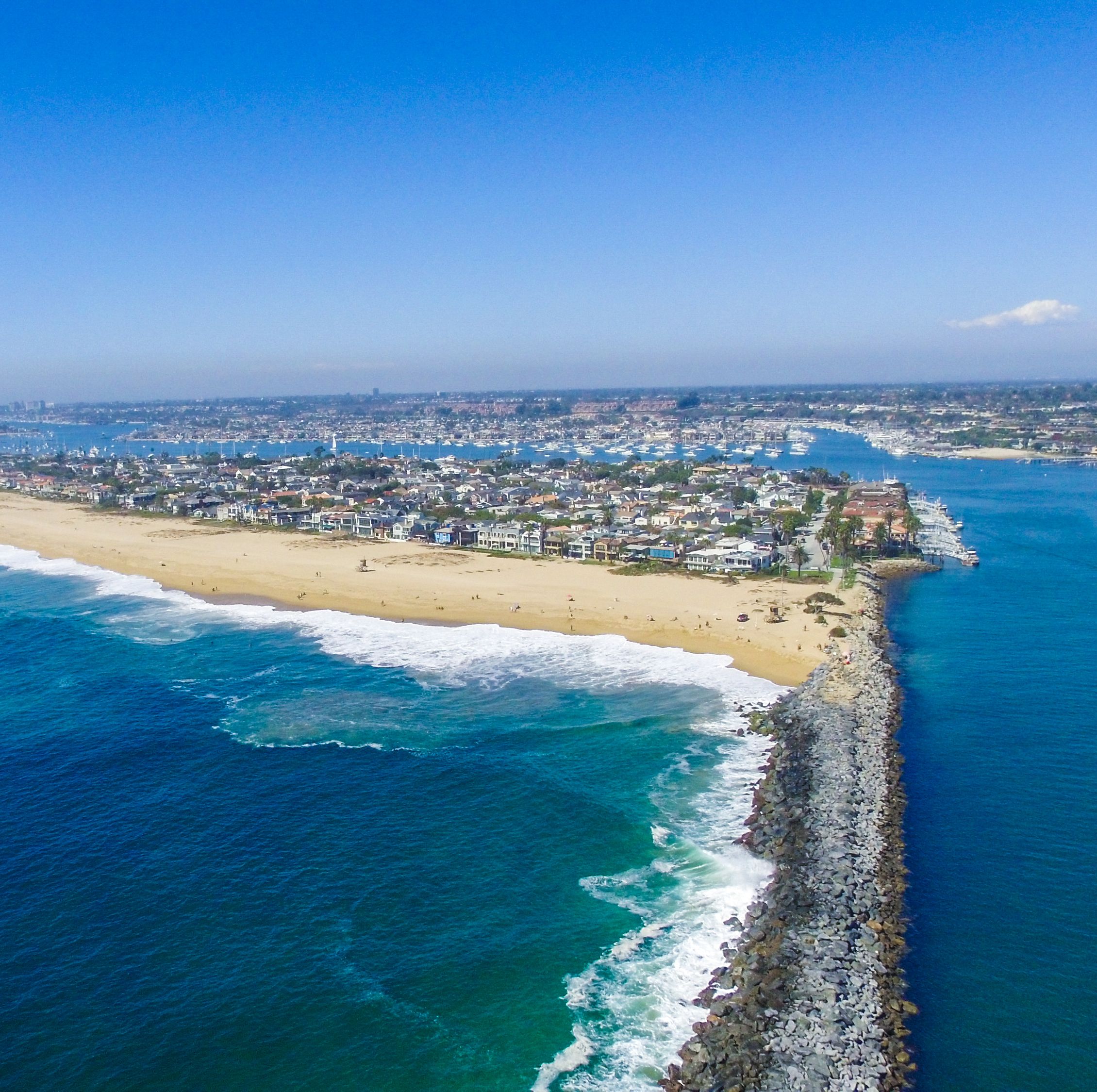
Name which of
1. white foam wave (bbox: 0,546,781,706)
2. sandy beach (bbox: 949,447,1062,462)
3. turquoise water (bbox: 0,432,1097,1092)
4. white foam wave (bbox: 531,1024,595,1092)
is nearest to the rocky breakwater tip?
turquoise water (bbox: 0,432,1097,1092)

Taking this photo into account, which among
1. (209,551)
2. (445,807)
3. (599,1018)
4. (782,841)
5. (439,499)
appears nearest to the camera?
(599,1018)

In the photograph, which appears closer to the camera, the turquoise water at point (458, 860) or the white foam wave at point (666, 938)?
the white foam wave at point (666, 938)

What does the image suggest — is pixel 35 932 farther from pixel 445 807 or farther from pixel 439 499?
pixel 439 499

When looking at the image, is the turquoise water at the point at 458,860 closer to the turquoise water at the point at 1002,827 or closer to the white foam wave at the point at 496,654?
the turquoise water at the point at 1002,827

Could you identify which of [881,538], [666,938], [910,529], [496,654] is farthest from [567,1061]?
[910,529]

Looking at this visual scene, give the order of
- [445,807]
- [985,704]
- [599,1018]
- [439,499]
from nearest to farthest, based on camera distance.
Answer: [599,1018] → [445,807] → [985,704] → [439,499]

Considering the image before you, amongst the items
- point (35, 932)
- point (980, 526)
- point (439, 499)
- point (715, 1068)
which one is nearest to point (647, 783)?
point (715, 1068)

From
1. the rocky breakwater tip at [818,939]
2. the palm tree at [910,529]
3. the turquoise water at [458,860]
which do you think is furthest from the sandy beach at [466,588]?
the palm tree at [910,529]
